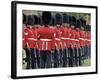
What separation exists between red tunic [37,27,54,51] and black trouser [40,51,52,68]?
0.09 feet

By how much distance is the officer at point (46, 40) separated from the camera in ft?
5.53

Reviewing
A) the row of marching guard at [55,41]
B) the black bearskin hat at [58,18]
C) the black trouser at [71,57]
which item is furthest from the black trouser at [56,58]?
the black bearskin hat at [58,18]

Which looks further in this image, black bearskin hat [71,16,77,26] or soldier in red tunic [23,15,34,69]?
black bearskin hat [71,16,77,26]

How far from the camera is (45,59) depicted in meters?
1.70

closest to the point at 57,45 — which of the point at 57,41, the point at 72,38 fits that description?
the point at 57,41

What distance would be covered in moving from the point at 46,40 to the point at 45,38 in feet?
0.05

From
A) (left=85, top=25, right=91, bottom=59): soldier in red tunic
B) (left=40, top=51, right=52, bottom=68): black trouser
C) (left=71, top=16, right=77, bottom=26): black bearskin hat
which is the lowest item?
(left=40, top=51, right=52, bottom=68): black trouser

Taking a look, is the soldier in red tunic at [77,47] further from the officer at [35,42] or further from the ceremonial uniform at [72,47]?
the officer at [35,42]

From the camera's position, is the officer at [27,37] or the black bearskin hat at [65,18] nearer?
the officer at [27,37]

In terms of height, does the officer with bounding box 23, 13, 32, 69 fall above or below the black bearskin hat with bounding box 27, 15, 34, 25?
below

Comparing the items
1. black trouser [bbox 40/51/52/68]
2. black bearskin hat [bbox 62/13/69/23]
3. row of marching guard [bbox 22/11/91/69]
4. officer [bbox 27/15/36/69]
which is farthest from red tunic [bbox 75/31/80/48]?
officer [bbox 27/15/36/69]

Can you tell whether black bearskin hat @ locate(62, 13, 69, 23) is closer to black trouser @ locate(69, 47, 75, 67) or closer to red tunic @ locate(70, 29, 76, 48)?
red tunic @ locate(70, 29, 76, 48)

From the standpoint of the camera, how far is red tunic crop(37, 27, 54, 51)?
5.51 feet

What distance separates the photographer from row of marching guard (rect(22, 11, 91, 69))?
165cm
